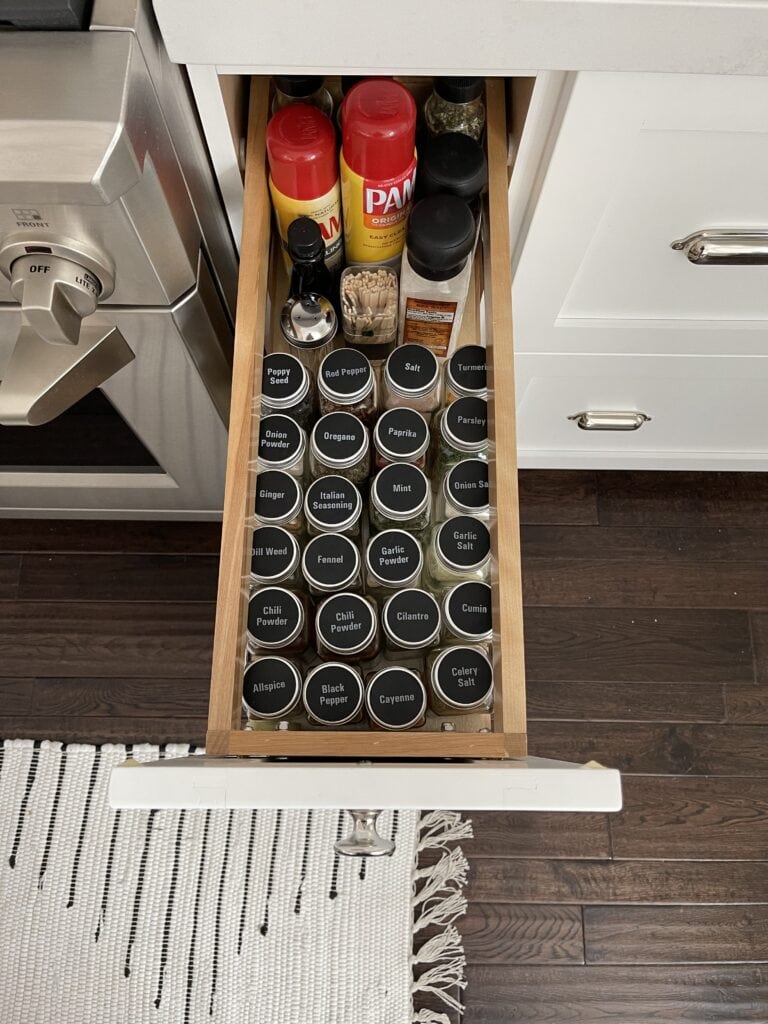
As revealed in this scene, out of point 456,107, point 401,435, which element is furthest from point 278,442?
point 456,107

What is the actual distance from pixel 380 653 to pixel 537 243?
42 centimetres

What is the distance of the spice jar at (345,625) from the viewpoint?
668 millimetres

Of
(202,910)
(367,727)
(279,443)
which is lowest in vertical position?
(202,910)

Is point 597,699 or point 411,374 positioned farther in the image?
point 597,699

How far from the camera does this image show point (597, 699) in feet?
4.28

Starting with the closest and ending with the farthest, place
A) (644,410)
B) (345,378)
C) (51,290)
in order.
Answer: (51,290) < (345,378) < (644,410)

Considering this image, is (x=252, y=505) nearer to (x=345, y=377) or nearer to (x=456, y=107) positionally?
(x=345, y=377)

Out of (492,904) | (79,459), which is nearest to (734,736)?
(492,904)

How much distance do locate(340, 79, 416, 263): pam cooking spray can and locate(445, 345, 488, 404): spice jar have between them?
4.9 inches

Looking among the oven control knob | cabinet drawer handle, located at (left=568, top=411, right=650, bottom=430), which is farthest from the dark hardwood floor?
the oven control knob

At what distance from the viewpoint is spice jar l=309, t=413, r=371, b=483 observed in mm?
692

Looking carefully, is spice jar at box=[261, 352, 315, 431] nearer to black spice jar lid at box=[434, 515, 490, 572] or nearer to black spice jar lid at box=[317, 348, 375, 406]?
black spice jar lid at box=[317, 348, 375, 406]

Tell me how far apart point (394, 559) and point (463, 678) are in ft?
0.37

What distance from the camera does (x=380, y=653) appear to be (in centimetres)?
74
